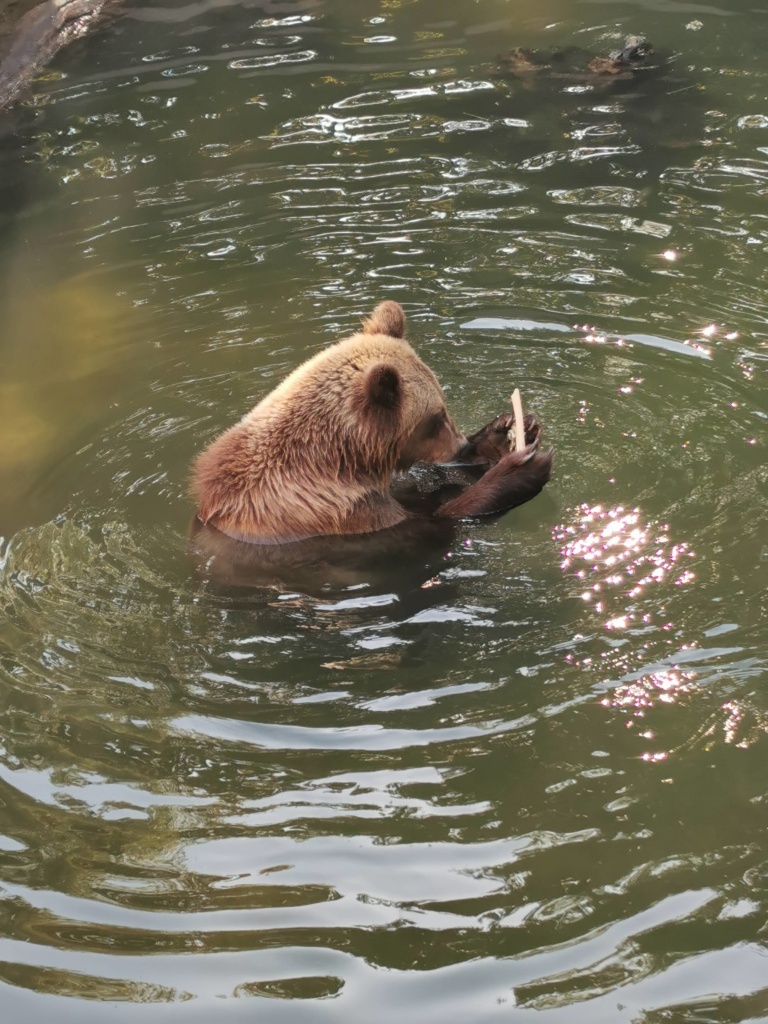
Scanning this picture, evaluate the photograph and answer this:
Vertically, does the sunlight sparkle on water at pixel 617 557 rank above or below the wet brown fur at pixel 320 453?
below

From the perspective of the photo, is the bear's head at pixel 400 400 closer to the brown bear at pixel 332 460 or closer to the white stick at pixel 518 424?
the brown bear at pixel 332 460

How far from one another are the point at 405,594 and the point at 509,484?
919 millimetres

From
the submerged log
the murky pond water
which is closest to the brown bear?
the murky pond water

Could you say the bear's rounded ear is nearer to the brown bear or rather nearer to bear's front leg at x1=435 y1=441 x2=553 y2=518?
the brown bear

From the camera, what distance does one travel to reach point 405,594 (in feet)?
21.6

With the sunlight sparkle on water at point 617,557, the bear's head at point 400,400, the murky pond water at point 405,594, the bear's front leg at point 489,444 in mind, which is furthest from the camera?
the bear's front leg at point 489,444

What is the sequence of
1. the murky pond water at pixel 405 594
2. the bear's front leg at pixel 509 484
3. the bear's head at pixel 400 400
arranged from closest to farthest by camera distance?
1. the murky pond water at pixel 405 594
2. the bear's head at pixel 400 400
3. the bear's front leg at pixel 509 484

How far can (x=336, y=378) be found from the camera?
702 cm

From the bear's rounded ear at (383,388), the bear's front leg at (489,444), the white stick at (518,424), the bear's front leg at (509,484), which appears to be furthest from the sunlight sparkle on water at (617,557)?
the bear's rounded ear at (383,388)

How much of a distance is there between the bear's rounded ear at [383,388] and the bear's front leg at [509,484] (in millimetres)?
696

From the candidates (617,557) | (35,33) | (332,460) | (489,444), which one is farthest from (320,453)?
(35,33)

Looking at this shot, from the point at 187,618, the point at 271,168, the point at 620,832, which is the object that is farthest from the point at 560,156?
the point at 620,832

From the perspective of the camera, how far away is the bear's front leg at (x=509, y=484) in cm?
686

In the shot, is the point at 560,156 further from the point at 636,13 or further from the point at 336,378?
the point at 336,378
